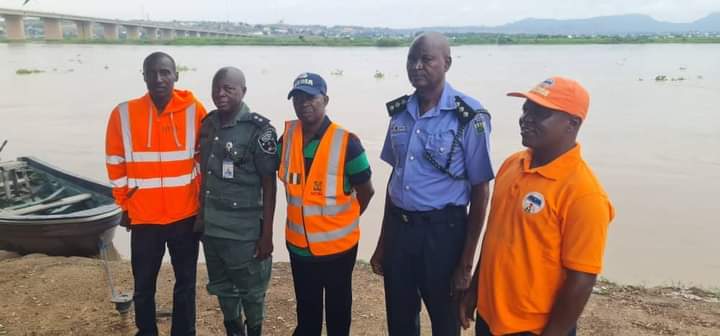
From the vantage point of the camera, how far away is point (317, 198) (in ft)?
8.45

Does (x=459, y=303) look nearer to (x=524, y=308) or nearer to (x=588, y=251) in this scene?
(x=524, y=308)

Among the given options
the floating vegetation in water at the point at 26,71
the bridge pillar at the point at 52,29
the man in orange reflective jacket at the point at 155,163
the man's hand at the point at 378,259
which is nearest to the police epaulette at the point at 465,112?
the man's hand at the point at 378,259

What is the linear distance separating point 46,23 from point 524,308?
226 feet

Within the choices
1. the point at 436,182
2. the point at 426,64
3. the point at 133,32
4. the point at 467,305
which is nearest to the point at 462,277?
the point at 467,305

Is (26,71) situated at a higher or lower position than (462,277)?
lower

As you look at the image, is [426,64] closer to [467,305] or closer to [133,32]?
[467,305]

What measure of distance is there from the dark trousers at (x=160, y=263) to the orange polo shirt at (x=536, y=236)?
1.70 m

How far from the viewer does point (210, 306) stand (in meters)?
3.91

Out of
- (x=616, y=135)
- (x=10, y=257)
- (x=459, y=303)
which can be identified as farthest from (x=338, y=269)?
(x=616, y=135)

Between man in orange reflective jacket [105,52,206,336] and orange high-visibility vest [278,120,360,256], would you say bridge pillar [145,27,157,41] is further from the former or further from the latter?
orange high-visibility vest [278,120,360,256]

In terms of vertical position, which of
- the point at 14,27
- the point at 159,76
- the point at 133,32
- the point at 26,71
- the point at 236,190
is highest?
the point at 133,32

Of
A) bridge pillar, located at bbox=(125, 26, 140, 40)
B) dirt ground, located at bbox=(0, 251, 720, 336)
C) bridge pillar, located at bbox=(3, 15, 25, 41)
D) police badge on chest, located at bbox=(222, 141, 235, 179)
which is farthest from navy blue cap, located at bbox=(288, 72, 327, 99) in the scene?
bridge pillar, located at bbox=(125, 26, 140, 40)

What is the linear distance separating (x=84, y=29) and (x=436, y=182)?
7272cm

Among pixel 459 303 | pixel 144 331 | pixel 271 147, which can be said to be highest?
pixel 271 147
